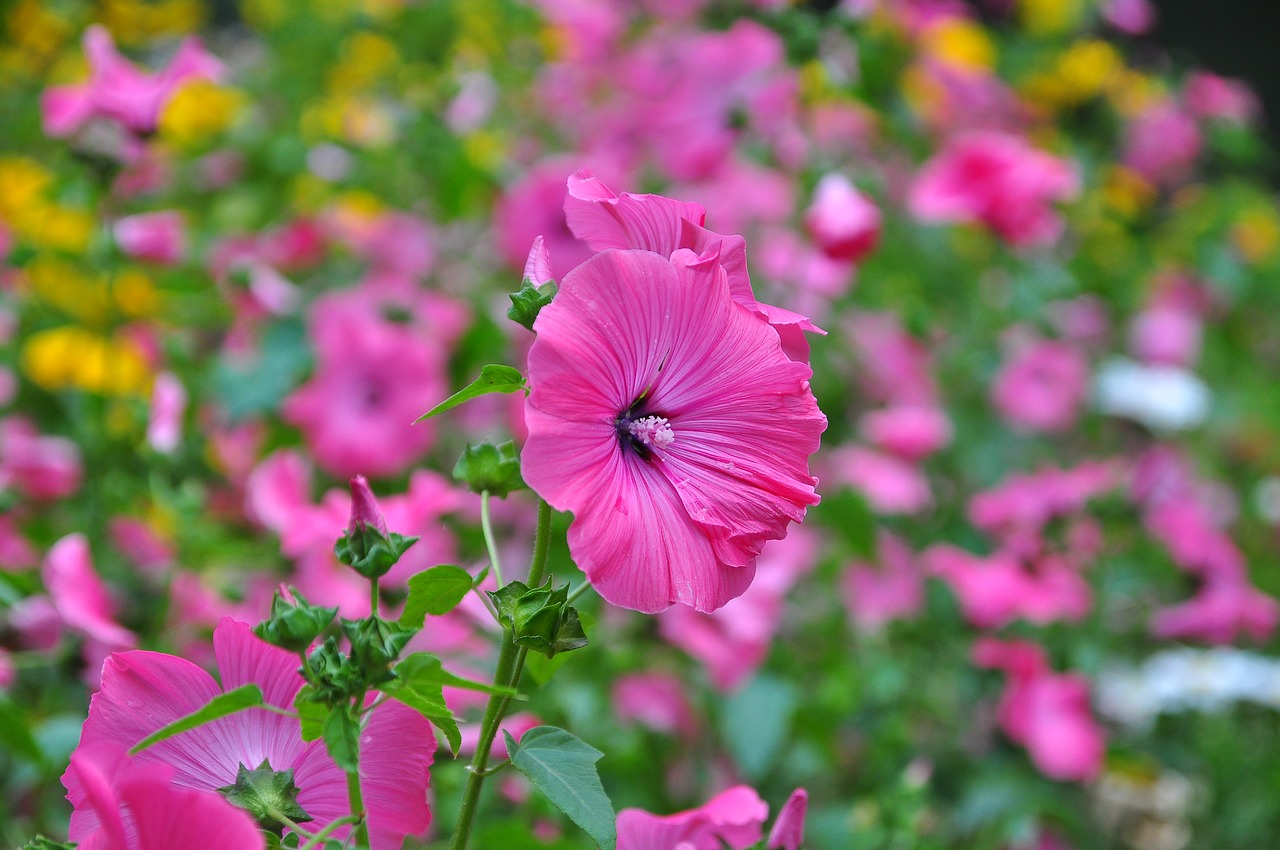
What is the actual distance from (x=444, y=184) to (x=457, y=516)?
360mm

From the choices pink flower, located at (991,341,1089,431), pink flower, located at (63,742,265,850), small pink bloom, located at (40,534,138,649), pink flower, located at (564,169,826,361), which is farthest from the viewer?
pink flower, located at (991,341,1089,431)

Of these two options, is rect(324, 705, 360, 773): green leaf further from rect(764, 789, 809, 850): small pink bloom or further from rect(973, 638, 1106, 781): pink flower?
rect(973, 638, 1106, 781): pink flower

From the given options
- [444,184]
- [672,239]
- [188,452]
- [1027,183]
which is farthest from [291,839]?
[1027,183]

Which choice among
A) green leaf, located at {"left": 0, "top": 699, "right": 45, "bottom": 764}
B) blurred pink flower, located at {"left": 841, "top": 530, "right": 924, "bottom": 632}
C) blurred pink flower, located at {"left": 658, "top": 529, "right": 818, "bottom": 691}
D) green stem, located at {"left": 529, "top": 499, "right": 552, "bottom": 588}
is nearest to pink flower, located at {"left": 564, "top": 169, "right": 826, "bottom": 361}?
green stem, located at {"left": 529, "top": 499, "right": 552, "bottom": 588}

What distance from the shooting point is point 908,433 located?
142 centimetres

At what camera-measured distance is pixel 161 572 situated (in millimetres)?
971

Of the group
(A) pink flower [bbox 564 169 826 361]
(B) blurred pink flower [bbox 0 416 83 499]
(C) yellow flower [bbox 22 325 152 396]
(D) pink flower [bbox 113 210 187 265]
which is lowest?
(C) yellow flower [bbox 22 325 152 396]

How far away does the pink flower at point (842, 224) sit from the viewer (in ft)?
3.52

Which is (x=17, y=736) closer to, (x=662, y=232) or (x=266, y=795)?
(x=266, y=795)

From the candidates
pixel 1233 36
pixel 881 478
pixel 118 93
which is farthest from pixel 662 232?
pixel 1233 36

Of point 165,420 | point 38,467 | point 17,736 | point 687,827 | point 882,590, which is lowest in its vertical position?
point 882,590

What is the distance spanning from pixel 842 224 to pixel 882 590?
19.5 inches

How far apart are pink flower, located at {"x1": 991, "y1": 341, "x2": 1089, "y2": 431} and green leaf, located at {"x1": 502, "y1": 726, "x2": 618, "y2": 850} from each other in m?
1.25

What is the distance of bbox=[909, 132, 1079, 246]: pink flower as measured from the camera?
1281 millimetres
